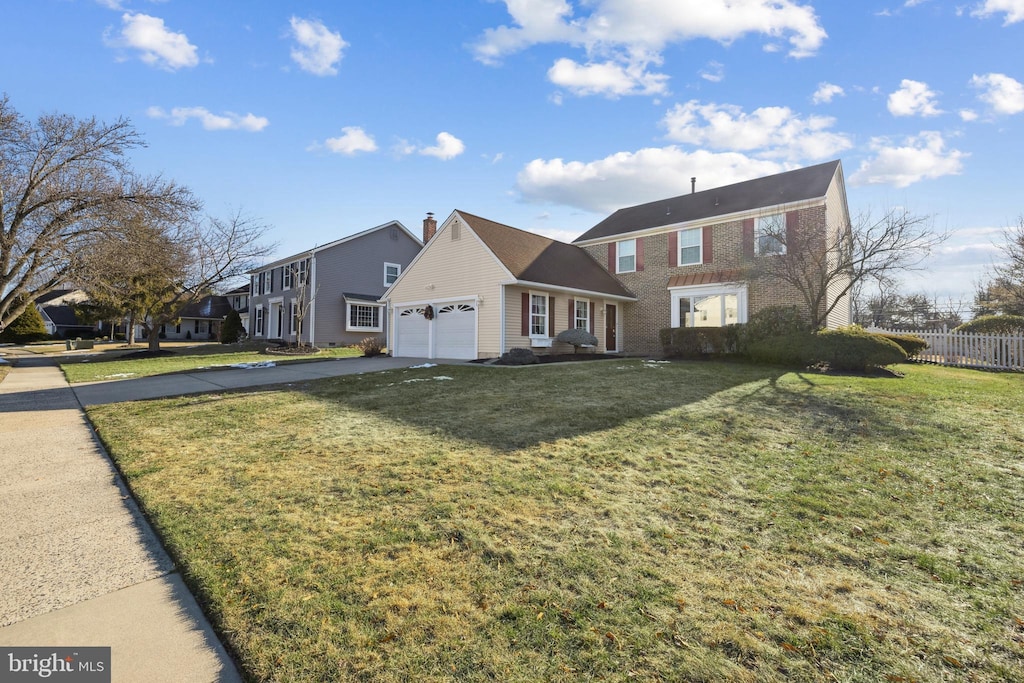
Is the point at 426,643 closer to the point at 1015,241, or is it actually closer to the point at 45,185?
the point at 45,185

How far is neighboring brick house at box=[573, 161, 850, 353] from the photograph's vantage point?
15734 mm

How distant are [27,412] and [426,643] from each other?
9.77 m

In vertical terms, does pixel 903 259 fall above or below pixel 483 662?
above

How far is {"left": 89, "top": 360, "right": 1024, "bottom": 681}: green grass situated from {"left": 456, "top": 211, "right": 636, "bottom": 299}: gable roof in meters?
10.1

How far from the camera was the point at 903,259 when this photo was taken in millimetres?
12945

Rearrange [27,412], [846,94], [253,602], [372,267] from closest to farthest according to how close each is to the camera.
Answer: [253,602], [27,412], [846,94], [372,267]

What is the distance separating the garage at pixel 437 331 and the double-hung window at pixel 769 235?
413 inches

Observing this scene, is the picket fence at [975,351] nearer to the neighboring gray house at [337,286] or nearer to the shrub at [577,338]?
the shrub at [577,338]

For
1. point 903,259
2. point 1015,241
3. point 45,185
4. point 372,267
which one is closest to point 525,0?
point 903,259

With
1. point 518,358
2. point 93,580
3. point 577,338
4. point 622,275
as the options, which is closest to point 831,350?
point 577,338

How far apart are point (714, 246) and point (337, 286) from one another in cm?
2063

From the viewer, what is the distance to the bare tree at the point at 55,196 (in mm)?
12461

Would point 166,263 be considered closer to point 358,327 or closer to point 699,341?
point 358,327

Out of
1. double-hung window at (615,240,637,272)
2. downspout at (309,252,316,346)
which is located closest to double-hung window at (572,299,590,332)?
double-hung window at (615,240,637,272)
